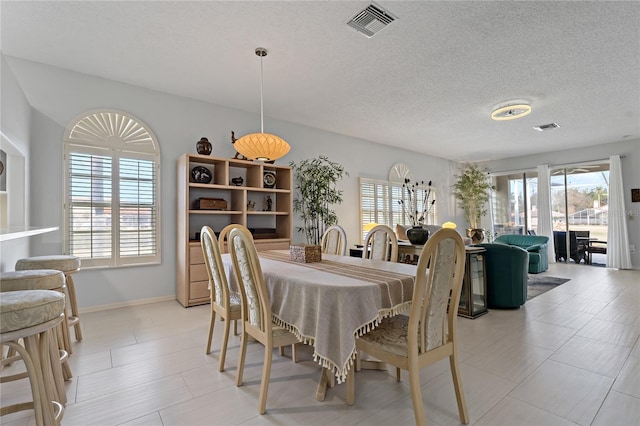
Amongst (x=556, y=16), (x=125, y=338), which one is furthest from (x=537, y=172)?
(x=125, y=338)

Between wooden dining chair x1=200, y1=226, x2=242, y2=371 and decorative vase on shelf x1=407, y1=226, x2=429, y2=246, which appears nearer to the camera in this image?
wooden dining chair x1=200, y1=226, x2=242, y2=371

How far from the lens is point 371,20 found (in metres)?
2.63

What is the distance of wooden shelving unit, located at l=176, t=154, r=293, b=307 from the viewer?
3.89 meters

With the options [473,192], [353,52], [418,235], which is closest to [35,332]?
[353,52]

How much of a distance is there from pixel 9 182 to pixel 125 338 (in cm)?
189

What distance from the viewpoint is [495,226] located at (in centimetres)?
873

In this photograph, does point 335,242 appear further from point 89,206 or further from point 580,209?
point 580,209

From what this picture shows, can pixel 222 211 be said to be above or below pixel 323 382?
above

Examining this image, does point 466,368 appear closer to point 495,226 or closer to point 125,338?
point 125,338

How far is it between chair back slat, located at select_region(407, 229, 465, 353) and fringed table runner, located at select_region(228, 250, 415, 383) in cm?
21

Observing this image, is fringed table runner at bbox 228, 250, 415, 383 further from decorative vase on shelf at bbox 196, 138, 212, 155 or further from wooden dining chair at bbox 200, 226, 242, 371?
decorative vase on shelf at bbox 196, 138, 212, 155

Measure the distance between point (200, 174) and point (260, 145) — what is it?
153 cm

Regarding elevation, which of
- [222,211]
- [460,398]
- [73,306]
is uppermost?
[222,211]

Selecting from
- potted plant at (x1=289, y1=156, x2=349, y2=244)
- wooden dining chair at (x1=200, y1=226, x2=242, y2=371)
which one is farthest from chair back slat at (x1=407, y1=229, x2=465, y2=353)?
potted plant at (x1=289, y1=156, x2=349, y2=244)
